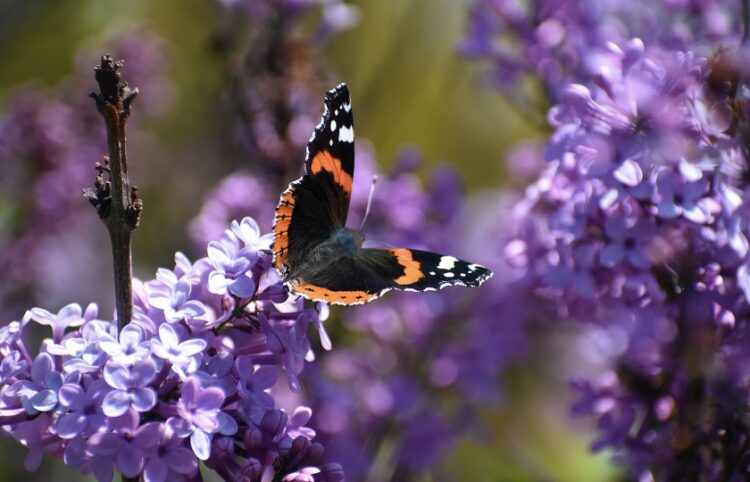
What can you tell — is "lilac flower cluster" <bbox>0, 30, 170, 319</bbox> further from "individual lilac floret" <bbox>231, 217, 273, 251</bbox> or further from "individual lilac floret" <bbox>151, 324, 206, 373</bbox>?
"individual lilac floret" <bbox>151, 324, 206, 373</bbox>

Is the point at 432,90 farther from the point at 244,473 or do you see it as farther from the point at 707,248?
the point at 244,473

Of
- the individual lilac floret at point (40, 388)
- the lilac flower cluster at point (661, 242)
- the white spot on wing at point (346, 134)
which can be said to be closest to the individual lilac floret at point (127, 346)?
the individual lilac floret at point (40, 388)

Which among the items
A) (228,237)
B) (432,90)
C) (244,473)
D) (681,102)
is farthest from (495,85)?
(432,90)

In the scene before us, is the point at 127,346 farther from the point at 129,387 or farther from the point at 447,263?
the point at 447,263

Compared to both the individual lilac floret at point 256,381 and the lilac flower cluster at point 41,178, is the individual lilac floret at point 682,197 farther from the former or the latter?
the lilac flower cluster at point 41,178

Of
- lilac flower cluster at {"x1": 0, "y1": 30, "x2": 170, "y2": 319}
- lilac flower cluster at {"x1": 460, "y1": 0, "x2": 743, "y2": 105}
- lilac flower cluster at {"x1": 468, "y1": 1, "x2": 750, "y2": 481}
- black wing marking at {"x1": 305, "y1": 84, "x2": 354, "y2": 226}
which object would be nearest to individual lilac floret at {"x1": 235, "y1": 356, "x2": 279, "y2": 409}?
black wing marking at {"x1": 305, "y1": 84, "x2": 354, "y2": 226}
